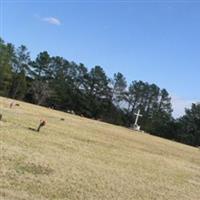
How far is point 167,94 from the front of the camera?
117 metres

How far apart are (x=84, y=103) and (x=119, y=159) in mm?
76113

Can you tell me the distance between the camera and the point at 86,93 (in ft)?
338

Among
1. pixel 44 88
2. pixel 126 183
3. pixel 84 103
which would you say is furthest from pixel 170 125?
pixel 126 183

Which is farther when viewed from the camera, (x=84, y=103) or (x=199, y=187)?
(x=84, y=103)

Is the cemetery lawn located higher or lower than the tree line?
lower

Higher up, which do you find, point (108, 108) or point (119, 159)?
point (108, 108)

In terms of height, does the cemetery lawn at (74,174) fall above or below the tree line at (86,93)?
below

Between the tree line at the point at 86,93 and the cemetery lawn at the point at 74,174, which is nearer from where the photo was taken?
the cemetery lawn at the point at 74,174

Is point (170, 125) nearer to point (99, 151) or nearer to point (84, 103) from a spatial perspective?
point (84, 103)

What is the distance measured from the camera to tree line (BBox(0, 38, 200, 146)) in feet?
299

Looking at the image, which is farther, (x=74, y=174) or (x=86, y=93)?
(x=86, y=93)

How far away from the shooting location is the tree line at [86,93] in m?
91.0

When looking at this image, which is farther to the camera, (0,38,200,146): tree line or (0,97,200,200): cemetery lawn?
(0,38,200,146): tree line

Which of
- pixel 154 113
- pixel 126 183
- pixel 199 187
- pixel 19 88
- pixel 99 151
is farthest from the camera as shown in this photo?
pixel 154 113
